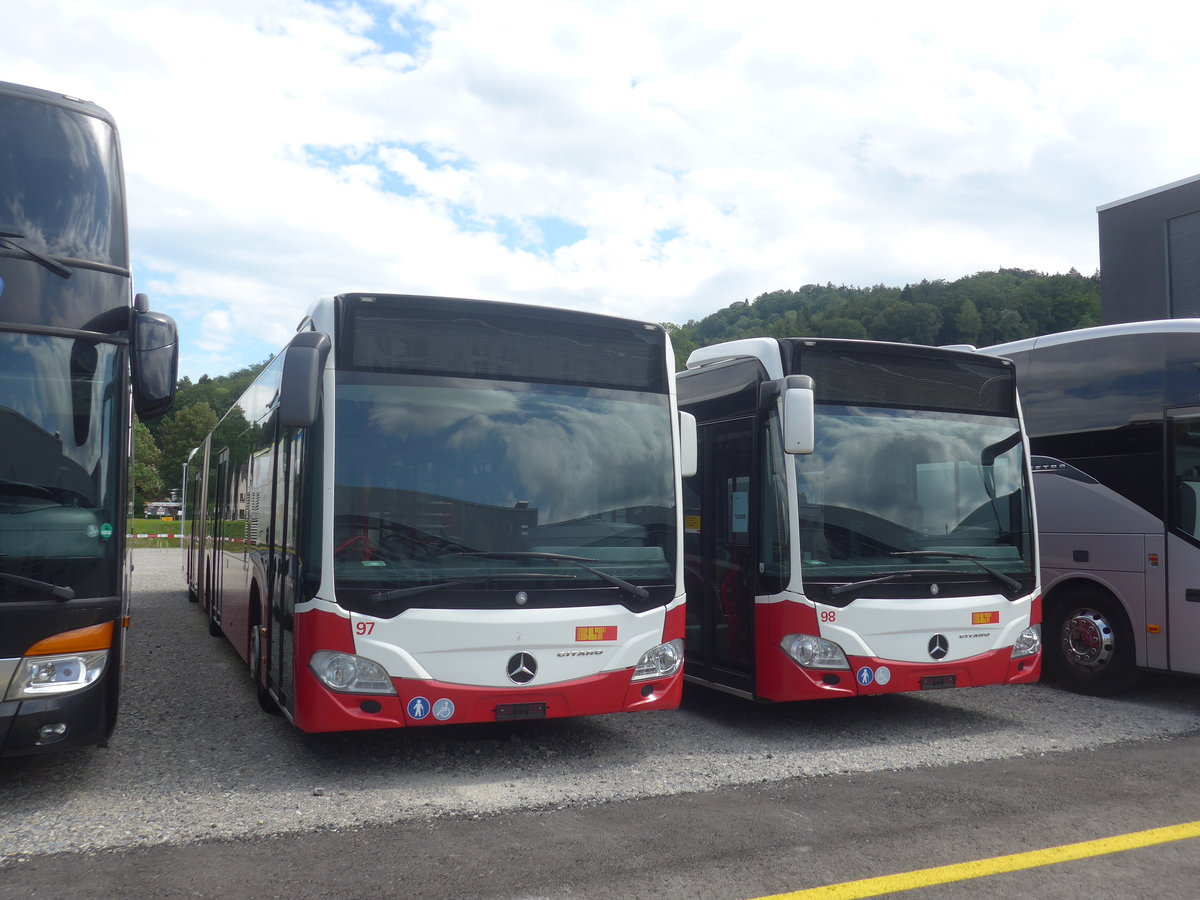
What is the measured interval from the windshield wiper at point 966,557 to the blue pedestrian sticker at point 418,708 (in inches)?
138

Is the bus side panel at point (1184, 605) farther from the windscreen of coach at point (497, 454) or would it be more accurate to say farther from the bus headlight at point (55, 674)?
the bus headlight at point (55, 674)

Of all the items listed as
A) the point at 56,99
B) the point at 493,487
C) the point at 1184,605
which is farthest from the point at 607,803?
the point at 1184,605

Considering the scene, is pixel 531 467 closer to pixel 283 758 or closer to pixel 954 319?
pixel 283 758

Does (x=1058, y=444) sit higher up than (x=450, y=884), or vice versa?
(x=1058, y=444)

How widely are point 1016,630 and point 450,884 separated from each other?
5061mm

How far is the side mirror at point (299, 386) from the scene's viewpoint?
5609mm

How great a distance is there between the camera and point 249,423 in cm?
963

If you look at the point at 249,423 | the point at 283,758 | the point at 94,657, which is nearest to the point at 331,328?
the point at 94,657

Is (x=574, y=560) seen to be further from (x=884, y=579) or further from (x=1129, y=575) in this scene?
(x=1129, y=575)

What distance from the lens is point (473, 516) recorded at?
20.0 ft

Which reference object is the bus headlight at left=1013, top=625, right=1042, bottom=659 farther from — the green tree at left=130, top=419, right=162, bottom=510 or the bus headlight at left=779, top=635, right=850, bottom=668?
the green tree at left=130, top=419, right=162, bottom=510

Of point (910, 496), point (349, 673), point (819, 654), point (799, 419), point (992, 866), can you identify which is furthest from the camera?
point (910, 496)

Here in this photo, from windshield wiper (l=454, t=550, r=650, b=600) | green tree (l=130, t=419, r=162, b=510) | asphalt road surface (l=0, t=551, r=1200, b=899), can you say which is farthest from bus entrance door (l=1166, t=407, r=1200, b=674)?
green tree (l=130, t=419, r=162, b=510)

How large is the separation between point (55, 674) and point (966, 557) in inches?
233
